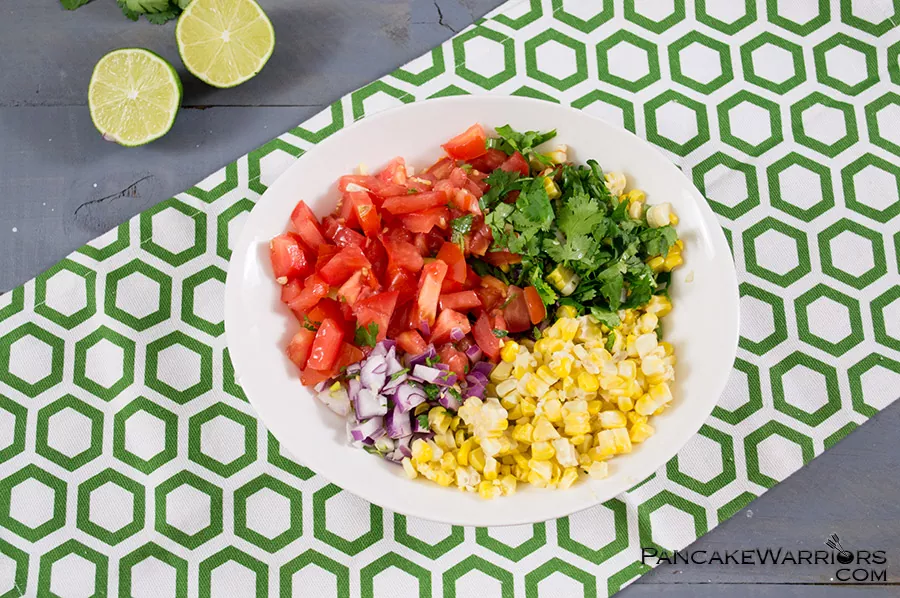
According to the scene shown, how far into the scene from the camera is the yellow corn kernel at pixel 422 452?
216 cm

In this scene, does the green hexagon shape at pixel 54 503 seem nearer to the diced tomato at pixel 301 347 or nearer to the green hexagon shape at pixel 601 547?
the diced tomato at pixel 301 347

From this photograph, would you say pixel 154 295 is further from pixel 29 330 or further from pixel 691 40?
pixel 691 40

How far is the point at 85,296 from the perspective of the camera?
8.61ft

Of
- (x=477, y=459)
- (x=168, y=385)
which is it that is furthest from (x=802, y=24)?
(x=168, y=385)

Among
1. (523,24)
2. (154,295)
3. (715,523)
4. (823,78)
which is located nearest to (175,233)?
(154,295)

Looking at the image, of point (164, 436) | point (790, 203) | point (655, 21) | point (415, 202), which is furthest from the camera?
point (655, 21)

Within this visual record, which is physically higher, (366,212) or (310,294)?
(366,212)

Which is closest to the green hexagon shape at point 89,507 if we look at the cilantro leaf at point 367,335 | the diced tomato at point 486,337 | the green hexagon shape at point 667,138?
the cilantro leaf at point 367,335

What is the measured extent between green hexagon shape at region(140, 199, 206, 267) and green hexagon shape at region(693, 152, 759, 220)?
5.36ft

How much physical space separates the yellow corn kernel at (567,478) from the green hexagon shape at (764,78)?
1.50 metres

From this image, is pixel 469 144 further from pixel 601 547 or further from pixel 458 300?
pixel 601 547

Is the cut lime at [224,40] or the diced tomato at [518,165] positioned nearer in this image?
the diced tomato at [518,165]

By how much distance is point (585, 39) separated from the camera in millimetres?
2738

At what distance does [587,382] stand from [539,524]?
0.59 meters
